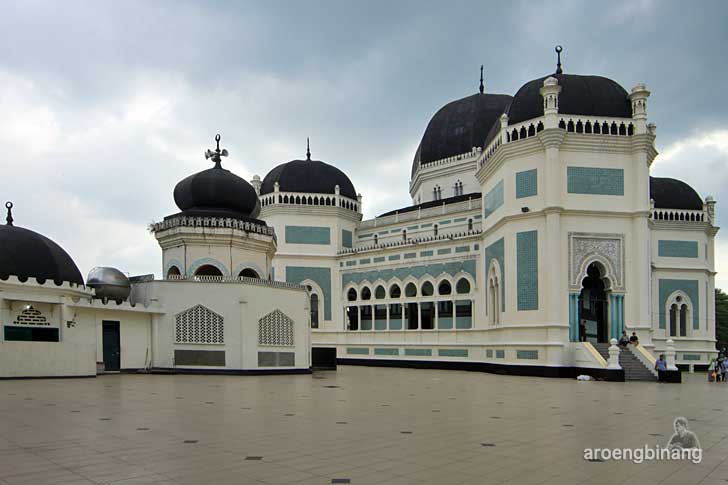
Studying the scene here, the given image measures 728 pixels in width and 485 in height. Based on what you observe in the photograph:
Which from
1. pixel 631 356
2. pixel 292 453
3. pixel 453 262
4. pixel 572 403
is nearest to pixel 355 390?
pixel 572 403

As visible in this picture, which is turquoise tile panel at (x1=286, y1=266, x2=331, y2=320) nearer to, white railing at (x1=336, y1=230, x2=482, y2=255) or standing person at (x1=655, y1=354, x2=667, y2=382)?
white railing at (x1=336, y1=230, x2=482, y2=255)

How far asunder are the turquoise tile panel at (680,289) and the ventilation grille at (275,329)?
22.6 m

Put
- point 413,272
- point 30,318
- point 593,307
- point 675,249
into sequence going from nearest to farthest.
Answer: point 30,318 → point 593,307 → point 675,249 → point 413,272

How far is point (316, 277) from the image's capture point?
39312 mm

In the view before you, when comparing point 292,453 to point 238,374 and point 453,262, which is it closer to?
point 238,374

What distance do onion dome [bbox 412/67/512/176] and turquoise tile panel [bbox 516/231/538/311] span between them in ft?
48.7

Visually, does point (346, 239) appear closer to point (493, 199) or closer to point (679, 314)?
point (493, 199)

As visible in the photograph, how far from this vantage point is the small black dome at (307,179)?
132 feet

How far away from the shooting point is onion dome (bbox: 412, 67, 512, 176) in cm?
4069

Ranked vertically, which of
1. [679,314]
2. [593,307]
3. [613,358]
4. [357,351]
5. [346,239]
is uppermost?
[346,239]

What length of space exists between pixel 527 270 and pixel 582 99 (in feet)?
26.5

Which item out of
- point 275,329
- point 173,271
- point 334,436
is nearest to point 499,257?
point 275,329

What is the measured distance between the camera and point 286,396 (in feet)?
47.7

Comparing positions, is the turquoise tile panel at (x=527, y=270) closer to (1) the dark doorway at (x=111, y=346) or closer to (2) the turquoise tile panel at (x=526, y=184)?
(2) the turquoise tile panel at (x=526, y=184)
